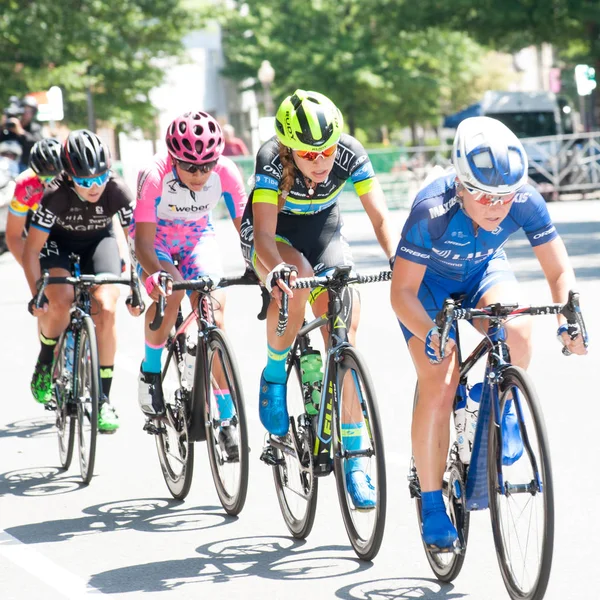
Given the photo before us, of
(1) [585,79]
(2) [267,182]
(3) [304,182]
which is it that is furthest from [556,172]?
(2) [267,182]

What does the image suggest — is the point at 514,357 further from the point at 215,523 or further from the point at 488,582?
the point at 215,523

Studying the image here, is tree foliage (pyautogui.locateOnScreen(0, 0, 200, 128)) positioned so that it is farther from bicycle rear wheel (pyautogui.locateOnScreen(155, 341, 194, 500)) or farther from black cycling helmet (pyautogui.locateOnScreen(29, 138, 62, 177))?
bicycle rear wheel (pyautogui.locateOnScreen(155, 341, 194, 500))

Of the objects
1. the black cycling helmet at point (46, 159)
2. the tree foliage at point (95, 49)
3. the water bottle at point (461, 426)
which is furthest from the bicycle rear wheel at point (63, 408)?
the tree foliage at point (95, 49)

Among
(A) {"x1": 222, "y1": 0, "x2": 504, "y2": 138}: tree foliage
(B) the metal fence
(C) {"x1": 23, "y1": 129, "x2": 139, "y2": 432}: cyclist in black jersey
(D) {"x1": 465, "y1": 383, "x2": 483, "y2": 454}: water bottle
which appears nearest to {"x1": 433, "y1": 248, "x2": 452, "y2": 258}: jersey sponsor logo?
(D) {"x1": 465, "y1": 383, "x2": 483, "y2": 454}: water bottle

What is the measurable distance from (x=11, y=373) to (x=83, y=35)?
25.0 metres

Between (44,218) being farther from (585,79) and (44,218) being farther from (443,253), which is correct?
(585,79)

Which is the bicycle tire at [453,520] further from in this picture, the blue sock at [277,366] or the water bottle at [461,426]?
the blue sock at [277,366]

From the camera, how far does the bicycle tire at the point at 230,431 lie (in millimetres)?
6383

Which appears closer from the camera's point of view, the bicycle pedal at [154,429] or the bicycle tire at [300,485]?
the bicycle tire at [300,485]

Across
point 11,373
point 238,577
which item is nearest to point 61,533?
point 238,577

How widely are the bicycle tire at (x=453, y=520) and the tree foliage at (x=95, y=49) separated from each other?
29.5m

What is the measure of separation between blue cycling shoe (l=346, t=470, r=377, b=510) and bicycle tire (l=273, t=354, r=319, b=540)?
309 millimetres

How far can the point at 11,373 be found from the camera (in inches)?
441

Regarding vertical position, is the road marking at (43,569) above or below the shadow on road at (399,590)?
above
